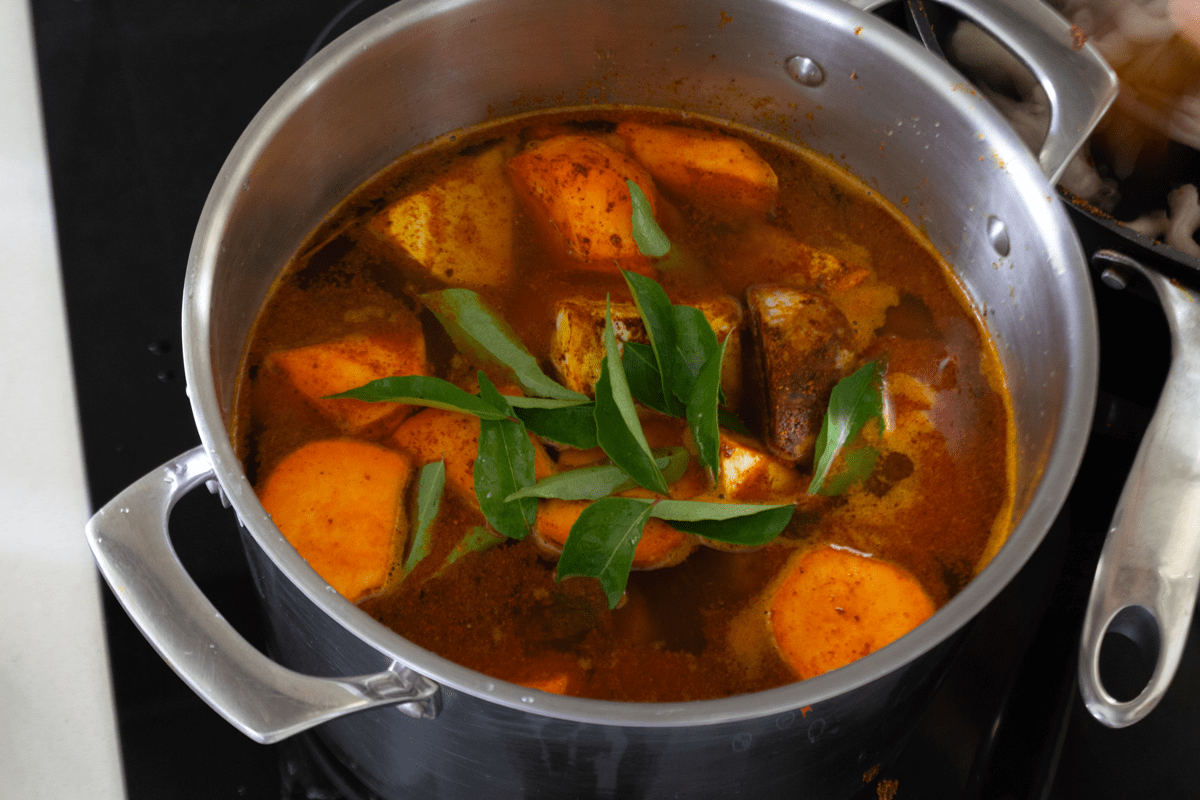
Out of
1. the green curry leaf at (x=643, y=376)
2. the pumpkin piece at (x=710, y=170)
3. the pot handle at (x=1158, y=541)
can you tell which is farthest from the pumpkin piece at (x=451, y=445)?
the pot handle at (x=1158, y=541)

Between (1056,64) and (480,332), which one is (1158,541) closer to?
(1056,64)

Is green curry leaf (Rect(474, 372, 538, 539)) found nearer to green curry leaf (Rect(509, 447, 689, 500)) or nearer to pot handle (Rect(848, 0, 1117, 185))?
green curry leaf (Rect(509, 447, 689, 500))

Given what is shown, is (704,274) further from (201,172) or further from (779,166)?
(201,172)

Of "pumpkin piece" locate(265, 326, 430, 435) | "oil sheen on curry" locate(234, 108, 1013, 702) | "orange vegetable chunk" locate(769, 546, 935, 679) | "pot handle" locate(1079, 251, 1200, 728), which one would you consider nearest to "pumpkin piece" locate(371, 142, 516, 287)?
"oil sheen on curry" locate(234, 108, 1013, 702)

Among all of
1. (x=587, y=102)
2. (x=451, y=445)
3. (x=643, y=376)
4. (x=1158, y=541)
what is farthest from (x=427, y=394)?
(x=1158, y=541)

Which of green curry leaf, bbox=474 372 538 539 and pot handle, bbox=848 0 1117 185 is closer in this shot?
green curry leaf, bbox=474 372 538 539

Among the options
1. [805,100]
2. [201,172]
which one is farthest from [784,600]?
[201,172]
